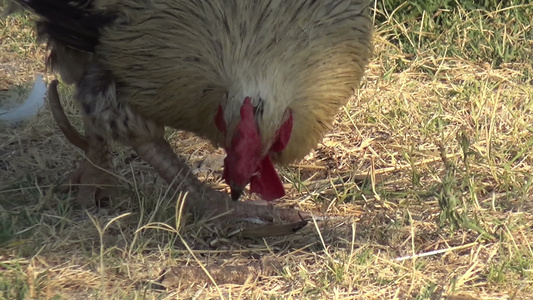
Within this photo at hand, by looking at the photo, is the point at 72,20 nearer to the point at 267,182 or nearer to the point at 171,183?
the point at 171,183

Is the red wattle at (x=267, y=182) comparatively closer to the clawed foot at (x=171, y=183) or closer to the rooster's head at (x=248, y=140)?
the rooster's head at (x=248, y=140)

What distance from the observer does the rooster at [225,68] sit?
3258 millimetres

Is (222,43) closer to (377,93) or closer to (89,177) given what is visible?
(89,177)

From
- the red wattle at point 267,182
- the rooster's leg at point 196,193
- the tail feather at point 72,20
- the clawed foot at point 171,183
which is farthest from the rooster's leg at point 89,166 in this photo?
the red wattle at point 267,182

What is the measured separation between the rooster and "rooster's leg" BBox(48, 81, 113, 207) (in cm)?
24

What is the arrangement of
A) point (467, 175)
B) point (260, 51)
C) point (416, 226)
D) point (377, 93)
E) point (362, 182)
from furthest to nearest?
point (377, 93)
point (362, 182)
point (467, 175)
point (416, 226)
point (260, 51)

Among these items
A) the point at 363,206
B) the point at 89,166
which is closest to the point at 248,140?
the point at 363,206

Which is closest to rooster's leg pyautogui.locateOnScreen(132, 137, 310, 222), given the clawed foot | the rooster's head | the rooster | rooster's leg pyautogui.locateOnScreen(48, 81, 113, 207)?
the clawed foot

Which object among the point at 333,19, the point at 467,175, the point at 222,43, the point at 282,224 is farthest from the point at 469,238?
the point at 222,43

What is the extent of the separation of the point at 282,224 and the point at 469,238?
30.5 inches

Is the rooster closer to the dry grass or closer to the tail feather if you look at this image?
the tail feather

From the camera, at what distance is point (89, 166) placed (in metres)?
4.08

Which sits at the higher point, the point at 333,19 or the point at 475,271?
the point at 333,19

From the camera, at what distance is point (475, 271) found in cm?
322
